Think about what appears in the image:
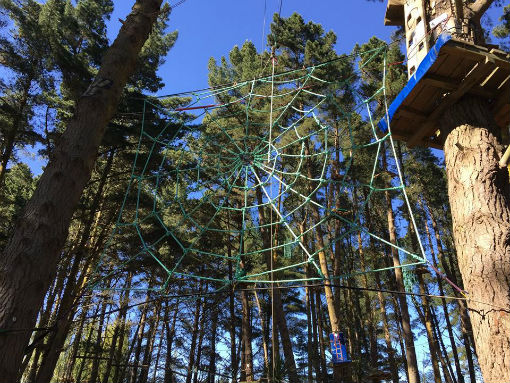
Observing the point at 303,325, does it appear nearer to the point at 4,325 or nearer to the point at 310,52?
the point at 310,52

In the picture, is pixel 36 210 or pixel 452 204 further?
pixel 452 204

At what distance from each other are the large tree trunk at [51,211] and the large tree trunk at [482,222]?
2.89m

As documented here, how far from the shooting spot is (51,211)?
2.35 m

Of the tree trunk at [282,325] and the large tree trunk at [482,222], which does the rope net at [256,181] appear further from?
the large tree trunk at [482,222]

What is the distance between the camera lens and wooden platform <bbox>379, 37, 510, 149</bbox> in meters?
3.10

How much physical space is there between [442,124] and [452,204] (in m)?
0.88

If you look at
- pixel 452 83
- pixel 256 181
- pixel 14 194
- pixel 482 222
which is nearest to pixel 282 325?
pixel 256 181

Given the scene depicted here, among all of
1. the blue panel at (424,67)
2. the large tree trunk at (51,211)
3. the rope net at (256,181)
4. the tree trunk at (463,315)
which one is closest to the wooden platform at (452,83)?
the blue panel at (424,67)

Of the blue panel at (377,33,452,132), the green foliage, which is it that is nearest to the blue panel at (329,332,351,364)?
the blue panel at (377,33,452,132)

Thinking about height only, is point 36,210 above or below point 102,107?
below

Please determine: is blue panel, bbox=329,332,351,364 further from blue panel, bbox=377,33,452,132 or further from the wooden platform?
blue panel, bbox=377,33,452,132

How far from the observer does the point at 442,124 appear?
3.52 meters

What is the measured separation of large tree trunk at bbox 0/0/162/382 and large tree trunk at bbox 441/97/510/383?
2.89 metres

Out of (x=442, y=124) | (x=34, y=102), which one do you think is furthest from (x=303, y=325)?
(x=442, y=124)
